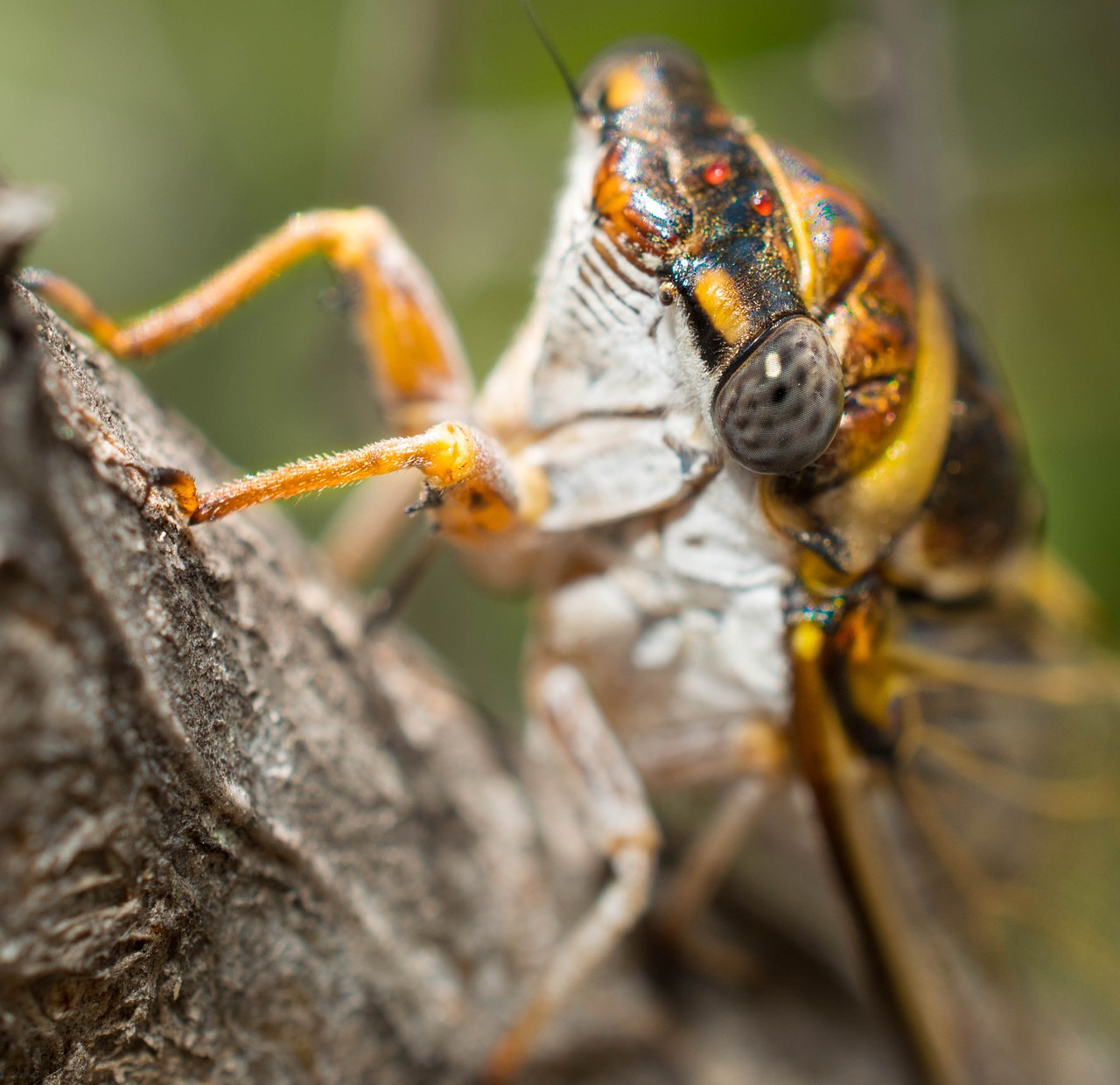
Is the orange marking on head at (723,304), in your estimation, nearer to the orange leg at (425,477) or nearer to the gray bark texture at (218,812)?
the orange leg at (425,477)

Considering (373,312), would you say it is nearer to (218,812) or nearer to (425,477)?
(425,477)

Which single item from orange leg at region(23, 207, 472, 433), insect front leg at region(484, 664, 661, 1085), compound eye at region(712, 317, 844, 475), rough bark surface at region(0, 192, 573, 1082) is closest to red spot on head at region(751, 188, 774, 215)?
compound eye at region(712, 317, 844, 475)

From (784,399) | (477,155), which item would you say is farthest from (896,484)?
(477,155)

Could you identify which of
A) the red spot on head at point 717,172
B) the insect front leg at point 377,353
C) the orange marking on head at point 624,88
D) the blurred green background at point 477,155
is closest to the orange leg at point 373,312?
the insect front leg at point 377,353

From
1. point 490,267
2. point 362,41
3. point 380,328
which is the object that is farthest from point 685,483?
point 362,41

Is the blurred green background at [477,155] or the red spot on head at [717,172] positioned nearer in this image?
the red spot on head at [717,172]

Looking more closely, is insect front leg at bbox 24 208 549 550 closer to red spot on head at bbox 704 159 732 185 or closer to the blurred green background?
red spot on head at bbox 704 159 732 185
